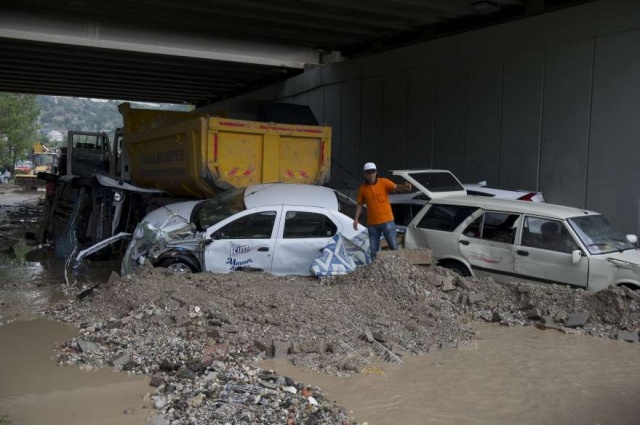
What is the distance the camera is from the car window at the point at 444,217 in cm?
854

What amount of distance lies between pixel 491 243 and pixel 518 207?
612 mm

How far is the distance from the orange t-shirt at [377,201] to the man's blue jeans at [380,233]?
74 mm

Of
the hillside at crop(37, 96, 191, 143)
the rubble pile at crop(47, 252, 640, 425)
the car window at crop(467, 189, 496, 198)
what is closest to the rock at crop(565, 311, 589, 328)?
the rubble pile at crop(47, 252, 640, 425)

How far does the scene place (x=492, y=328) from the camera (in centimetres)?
714

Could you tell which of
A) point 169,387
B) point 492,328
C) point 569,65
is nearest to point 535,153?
point 569,65

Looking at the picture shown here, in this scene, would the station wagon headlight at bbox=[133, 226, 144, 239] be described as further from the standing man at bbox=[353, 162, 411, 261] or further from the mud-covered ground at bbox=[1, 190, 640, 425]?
the standing man at bbox=[353, 162, 411, 261]

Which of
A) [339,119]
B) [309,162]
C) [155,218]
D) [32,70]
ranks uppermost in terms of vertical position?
[32,70]

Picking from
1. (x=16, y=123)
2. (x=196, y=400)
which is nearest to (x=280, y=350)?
(x=196, y=400)

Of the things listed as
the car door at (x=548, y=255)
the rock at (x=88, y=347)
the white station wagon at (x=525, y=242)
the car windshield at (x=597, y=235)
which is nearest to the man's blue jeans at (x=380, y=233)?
the white station wagon at (x=525, y=242)

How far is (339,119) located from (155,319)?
533 inches

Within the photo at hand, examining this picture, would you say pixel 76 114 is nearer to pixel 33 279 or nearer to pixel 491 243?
pixel 33 279

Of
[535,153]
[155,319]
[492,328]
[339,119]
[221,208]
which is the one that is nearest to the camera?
[155,319]

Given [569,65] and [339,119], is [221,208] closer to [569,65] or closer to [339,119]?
[569,65]

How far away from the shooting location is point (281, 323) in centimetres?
629
